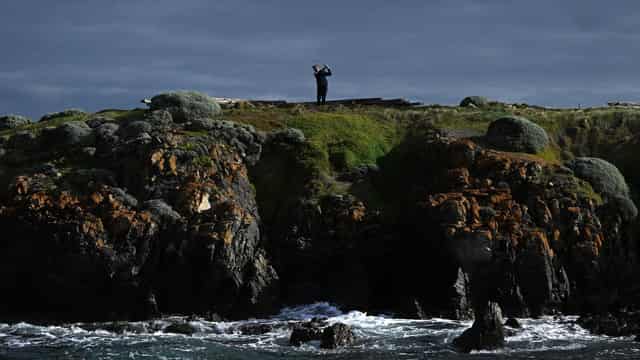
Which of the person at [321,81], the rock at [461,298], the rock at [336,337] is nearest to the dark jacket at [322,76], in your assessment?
the person at [321,81]

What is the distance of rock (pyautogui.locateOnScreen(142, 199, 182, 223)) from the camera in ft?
161

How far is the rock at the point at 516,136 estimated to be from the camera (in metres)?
59.2

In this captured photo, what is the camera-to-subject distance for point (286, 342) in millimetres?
39688

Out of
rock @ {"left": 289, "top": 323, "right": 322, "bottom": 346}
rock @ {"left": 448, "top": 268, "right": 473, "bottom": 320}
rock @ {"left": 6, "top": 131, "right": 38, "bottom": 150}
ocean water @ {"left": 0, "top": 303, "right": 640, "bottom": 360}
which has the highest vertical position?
rock @ {"left": 6, "top": 131, "right": 38, "bottom": 150}

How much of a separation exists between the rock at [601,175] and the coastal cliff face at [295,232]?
181 millimetres

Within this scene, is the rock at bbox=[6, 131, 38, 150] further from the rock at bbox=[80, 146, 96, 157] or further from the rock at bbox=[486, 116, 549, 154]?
the rock at bbox=[486, 116, 549, 154]

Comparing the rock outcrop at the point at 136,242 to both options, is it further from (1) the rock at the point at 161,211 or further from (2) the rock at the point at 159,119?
(2) the rock at the point at 159,119

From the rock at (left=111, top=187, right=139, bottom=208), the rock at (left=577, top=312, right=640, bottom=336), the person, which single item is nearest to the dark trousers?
the person

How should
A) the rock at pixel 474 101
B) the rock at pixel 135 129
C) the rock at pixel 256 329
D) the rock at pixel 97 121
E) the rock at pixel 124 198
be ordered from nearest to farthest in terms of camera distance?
1. the rock at pixel 256 329
2. the rock at pixel 124 198
3. the rock at pixel 135 129
4. the rock at pixel 97 121
5. the rock at pixel 474 101

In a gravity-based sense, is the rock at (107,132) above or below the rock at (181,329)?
above

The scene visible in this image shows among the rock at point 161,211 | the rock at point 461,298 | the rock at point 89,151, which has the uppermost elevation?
the rock at point 89,151

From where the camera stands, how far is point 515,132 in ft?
196

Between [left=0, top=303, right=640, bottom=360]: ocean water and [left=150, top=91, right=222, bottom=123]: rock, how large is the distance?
21.3 meters

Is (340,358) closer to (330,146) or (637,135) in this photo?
(330,146)
